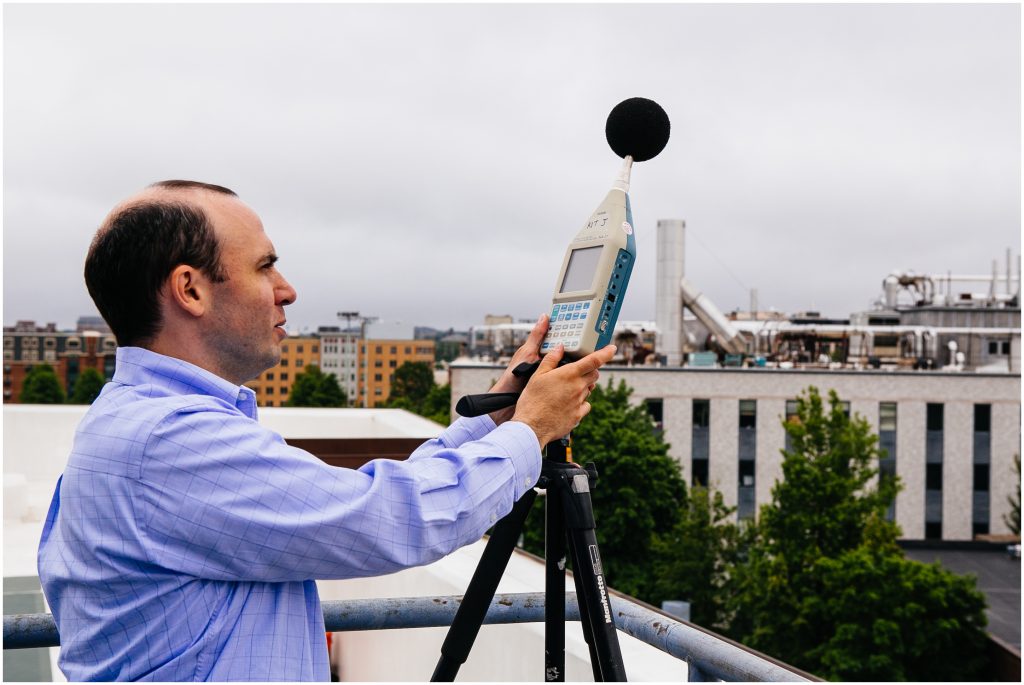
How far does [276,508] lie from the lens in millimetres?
1192

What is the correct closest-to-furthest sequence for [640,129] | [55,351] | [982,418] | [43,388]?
1. [640,129]
2. [982,418]
3. [43,388]
4. [55,351]

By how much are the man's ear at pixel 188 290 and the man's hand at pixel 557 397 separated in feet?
1.61

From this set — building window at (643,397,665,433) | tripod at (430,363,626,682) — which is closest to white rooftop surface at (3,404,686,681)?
tripod at (430,363,626,682)

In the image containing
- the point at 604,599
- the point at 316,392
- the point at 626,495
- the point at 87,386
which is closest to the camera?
the point at 604,599

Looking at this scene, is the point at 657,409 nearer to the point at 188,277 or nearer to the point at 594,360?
the point at 594,360

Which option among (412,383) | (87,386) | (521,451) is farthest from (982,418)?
(412,383)

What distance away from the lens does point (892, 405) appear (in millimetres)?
35156

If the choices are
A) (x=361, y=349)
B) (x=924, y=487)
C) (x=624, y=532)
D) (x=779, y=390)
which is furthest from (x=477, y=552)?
(x=361, y=349)

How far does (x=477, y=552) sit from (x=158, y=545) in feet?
12.6

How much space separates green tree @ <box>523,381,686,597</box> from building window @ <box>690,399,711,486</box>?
949cm

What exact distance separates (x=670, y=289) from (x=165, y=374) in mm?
39209

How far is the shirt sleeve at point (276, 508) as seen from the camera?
118cm

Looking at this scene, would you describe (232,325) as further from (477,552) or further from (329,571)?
(477,552)

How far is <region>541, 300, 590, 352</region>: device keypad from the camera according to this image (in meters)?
1.52
